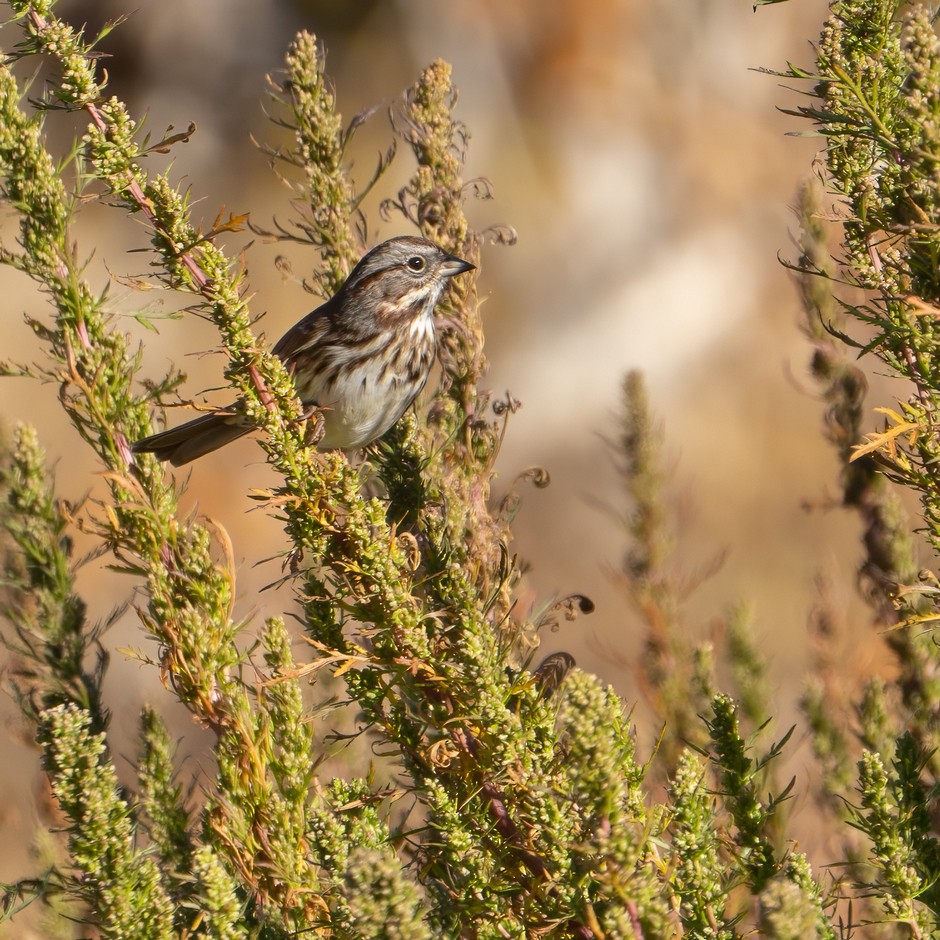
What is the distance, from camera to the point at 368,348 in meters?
4.54

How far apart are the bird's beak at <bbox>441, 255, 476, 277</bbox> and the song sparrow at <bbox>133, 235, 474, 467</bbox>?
17.5 inches

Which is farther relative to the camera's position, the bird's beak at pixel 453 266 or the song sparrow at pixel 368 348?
the song sparrow at pixel 368 348

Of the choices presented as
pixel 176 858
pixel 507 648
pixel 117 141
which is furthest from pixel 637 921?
pixel 117 141

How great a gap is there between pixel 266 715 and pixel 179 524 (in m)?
0.43

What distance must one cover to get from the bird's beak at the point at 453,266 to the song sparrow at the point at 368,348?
0.45 metres

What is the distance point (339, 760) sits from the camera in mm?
3455

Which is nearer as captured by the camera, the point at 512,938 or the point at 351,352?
the point at 512,938

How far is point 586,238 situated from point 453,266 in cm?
825

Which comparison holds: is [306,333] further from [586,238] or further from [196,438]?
[586,238]

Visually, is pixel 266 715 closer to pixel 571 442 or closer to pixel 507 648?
pixel 507 648

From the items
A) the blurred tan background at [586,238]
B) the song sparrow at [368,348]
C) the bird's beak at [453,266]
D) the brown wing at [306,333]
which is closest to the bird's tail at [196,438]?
the song sparrow at [368,348]

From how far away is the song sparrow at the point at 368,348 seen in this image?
162 inches

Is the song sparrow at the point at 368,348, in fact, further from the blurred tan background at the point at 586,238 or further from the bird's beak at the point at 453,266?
the blurred tan background at the point at 586,238

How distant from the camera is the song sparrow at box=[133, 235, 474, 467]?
4.11 metres
